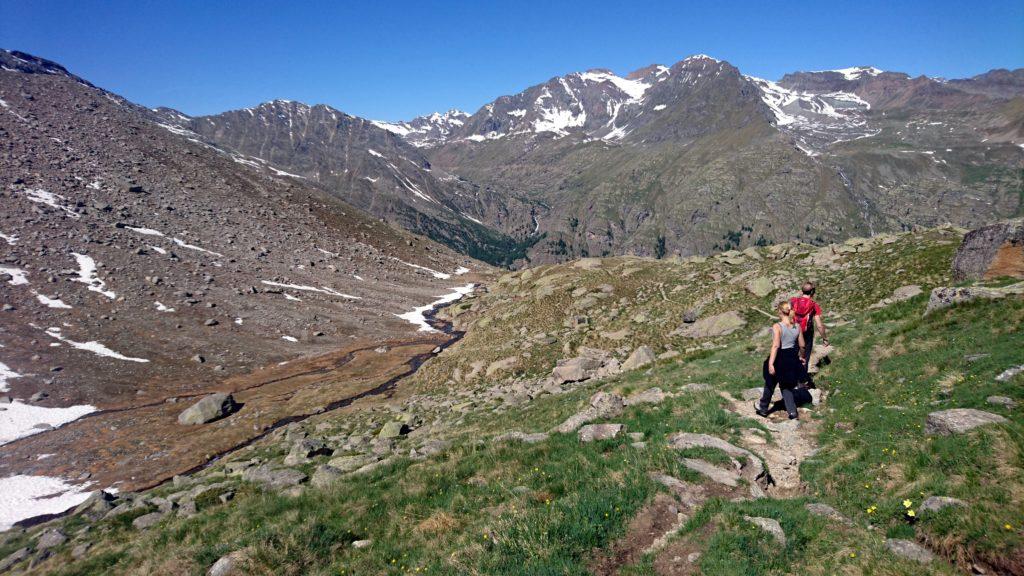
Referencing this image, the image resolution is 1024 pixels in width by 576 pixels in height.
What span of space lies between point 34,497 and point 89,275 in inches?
2779

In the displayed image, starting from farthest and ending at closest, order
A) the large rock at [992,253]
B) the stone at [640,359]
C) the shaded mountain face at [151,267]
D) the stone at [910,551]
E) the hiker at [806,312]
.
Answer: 1. the shaded mountain face at [151,267]
2. the stone at [640,359]
3. the large rock at [992,253]
4. the hiker at [806,312]
5. the stone at [910,551]

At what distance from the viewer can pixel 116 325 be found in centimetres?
7706

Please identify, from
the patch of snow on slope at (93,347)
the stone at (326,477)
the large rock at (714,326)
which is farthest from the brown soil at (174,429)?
the large rock at (714,326)

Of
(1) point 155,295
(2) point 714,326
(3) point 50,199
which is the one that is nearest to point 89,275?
(1) point 155,295

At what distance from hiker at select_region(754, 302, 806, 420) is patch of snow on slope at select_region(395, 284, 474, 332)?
90.1 m

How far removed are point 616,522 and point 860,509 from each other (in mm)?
5086

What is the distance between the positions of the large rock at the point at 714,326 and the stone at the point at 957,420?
2326 cm

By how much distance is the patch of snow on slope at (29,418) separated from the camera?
48822 millimetres

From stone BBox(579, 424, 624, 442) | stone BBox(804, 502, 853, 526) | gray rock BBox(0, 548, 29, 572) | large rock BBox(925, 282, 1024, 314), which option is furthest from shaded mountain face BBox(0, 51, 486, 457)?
large rock BBox(925, 282, 1024, 314)

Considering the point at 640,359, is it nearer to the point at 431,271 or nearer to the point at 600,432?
the point at 600,432

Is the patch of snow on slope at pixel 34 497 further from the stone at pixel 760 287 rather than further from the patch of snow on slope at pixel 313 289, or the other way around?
the patch of snow on slope at pixel 313 289

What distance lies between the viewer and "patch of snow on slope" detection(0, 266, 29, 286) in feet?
260

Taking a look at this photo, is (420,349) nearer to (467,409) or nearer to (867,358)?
(467,409)

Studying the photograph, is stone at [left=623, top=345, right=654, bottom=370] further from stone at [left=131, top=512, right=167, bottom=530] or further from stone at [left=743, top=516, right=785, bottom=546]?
stone at [left=131, top=512, right=167, bottom=530]
